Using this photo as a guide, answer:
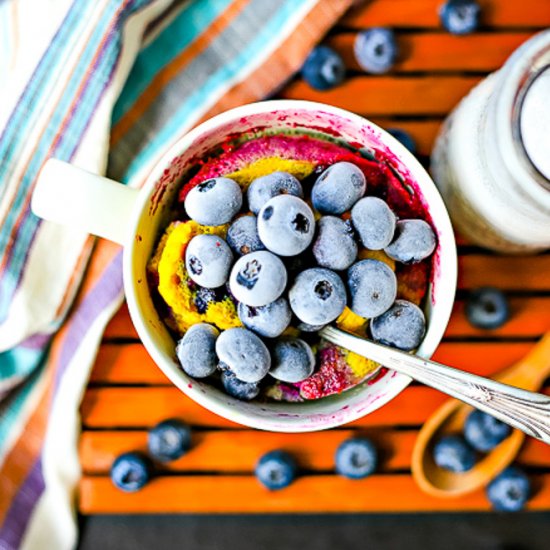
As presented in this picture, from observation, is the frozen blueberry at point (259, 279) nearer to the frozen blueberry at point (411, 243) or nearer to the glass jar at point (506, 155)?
the frozen blueberry at point (411, 243)

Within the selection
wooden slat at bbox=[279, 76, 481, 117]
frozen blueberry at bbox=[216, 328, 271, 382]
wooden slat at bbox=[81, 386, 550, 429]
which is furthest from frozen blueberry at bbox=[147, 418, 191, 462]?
wooden slat at bbox=[279, 76, 481, 117]

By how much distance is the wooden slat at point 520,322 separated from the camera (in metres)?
0.79

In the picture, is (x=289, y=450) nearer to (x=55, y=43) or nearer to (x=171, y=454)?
(x=171, y=454)

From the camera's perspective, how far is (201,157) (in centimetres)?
61

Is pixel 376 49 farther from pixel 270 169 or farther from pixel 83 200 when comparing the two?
pixel 83 200

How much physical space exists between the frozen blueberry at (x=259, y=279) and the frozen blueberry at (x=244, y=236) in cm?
2

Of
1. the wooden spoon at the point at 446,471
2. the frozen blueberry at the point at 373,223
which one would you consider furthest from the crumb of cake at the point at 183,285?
the wooden spoon at the point at 446,471

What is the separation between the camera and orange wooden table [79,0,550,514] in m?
0.78

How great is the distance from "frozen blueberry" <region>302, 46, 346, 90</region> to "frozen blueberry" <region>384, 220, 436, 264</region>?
9.9 inches

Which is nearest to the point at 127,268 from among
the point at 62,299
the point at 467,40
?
the point at 62,299

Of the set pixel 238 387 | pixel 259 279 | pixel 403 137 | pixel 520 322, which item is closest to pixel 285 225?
pixel 259 279

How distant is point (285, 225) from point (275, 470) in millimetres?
370

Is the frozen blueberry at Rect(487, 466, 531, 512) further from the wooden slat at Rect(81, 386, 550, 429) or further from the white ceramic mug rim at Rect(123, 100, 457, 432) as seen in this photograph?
the white ceramic mug rim at Rect(123, 100, 457, 432)

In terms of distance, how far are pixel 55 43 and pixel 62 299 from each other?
27 centimetres
